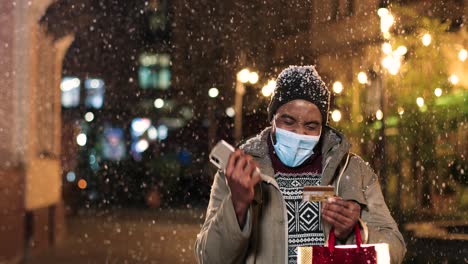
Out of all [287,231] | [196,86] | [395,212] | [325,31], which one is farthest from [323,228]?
[196,86]

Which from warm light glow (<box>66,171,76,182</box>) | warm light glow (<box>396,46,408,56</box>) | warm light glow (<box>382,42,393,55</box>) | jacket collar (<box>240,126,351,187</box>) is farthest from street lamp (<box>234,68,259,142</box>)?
jacket collar (<box>240,126,351,187</box>)

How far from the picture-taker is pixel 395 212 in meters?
11.3

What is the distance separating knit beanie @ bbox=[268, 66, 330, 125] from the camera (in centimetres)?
289

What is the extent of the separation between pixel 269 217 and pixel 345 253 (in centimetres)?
26

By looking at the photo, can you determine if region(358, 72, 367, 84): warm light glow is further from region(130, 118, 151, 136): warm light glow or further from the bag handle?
region(130, 118, 151, 136): warm light glow

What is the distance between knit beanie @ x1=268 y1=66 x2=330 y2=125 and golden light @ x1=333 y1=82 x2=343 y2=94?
9975 mm

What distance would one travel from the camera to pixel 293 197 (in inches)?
110

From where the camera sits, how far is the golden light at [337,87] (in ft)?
42.5

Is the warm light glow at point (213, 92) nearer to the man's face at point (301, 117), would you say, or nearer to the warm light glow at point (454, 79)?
the warm light glow at point (454, 79)

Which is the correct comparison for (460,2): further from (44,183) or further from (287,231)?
(287,231)

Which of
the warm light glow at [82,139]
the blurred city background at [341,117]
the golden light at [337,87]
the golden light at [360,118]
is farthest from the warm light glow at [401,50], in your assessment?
the warm light glow at [82,139]

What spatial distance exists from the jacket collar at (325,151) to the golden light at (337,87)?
32.7 ft

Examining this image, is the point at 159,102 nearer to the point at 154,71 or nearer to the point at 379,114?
the point at 154,71

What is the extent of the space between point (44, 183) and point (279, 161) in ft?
40.1
